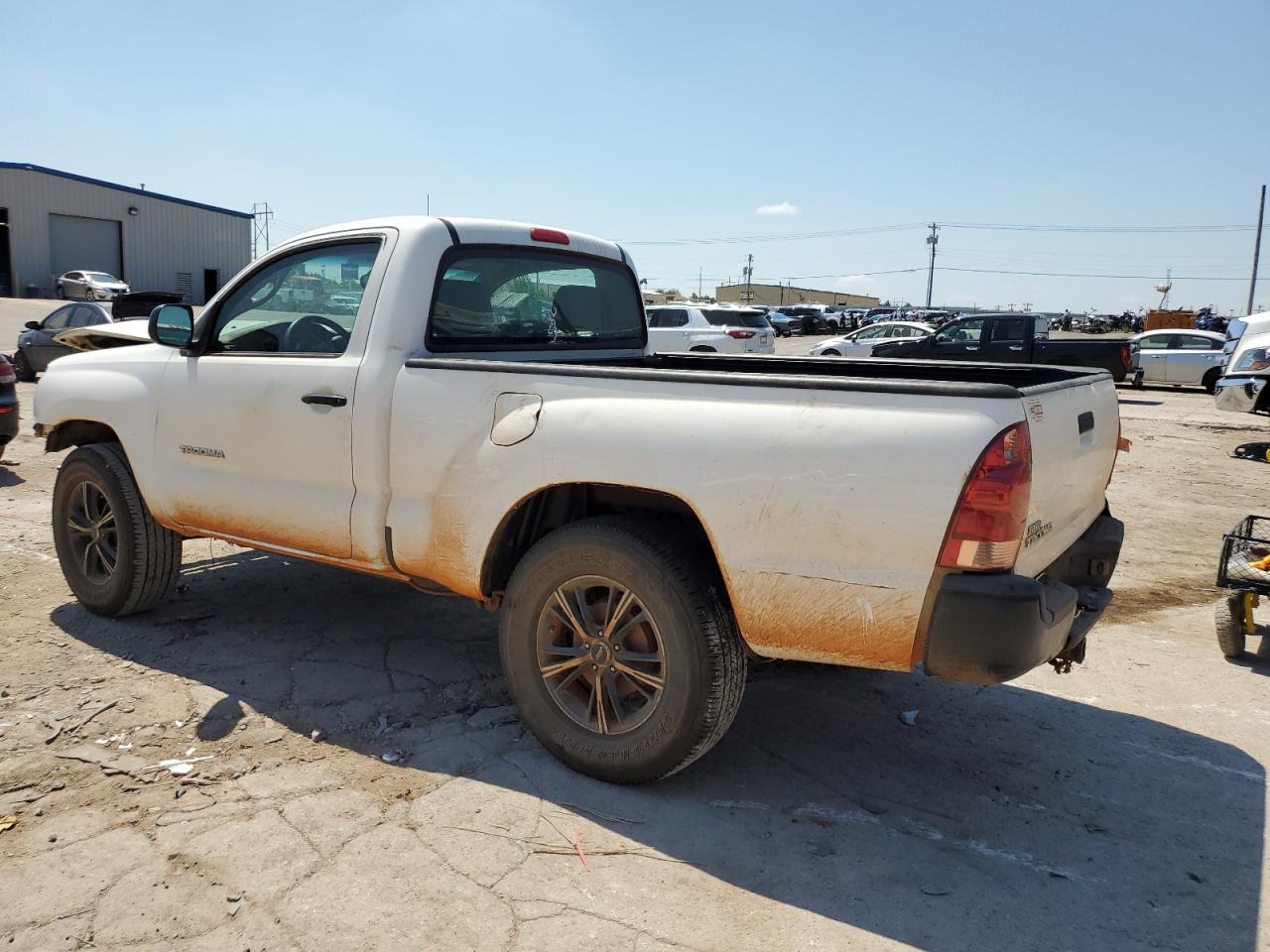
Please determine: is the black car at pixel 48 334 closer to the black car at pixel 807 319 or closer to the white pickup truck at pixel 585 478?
the white pickup truck at pixel 585 478

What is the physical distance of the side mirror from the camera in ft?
14.5

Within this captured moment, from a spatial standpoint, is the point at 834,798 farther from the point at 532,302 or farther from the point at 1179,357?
the point at 1179,357

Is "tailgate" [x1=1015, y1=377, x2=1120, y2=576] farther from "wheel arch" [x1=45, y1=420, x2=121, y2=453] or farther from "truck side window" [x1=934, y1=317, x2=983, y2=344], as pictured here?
"truck side window" [x1=934, y1=317, x2=983, y2=344]

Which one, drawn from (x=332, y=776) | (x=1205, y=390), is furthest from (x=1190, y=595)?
(x=1205, y=390)

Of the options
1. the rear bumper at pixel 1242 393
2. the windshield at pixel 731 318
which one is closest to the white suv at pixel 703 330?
the windshield at pixel 731 318

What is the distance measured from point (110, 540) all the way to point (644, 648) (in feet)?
10.6

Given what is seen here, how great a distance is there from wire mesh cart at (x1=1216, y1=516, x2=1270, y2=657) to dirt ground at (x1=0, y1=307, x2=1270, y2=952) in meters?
0.13

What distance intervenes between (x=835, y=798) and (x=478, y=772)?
128 cm

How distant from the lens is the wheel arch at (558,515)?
332 cm

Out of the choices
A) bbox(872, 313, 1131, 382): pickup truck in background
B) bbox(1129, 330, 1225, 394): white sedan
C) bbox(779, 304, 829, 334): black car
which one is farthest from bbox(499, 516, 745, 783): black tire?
bbox(779, 304, 829, 334): black car

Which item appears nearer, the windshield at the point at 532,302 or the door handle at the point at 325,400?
the door handle at the point at 325,400

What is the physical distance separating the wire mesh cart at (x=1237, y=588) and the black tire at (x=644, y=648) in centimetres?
310

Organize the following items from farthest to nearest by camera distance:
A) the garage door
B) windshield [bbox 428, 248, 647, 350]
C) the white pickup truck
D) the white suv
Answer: the garage door
the white suv
windshield [bbox 428, 248, 647, 350]
the white pickup truck

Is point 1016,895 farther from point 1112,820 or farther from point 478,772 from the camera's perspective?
point 478,772
